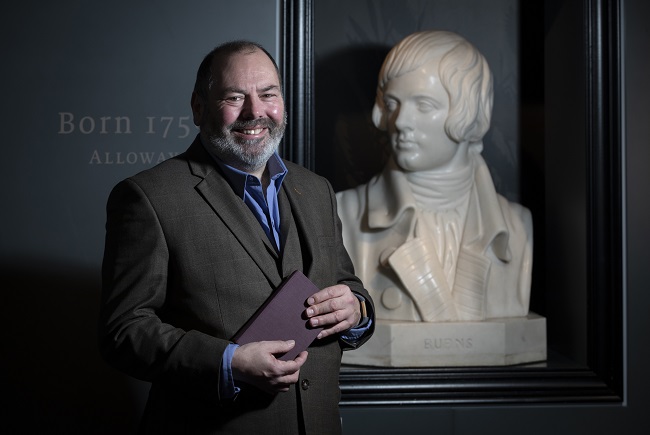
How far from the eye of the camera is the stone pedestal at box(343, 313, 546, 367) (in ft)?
10.0

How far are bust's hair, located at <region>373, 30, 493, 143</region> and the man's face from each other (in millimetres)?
1426

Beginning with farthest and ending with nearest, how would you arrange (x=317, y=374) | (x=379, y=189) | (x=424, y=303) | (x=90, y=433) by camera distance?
(x=379, y=189) → (x=424, y=303) → (x=90, y=433) → (x=317, y=374)

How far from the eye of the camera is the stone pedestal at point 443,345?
3.05 meters

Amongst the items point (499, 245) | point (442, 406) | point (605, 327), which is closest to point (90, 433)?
point (442, 406)

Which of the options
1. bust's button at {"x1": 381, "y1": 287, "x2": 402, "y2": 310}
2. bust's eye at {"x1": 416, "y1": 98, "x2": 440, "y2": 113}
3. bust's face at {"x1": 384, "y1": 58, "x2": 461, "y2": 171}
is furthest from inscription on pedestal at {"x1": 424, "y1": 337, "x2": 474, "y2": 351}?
bust's eye at {"x1": 416, "y1": 98, "x2": 440, "y2": 113}

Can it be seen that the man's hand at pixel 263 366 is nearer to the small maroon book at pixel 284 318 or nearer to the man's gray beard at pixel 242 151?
the small maroon book at pixel 284 318

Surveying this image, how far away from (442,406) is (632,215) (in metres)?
1.04

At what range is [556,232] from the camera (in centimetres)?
350

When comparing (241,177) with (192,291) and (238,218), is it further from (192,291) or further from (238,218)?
(192,291)

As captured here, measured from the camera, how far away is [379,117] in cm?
329

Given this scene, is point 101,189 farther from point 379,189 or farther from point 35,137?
point 379,189

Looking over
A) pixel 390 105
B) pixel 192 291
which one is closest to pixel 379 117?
pixel 390 105

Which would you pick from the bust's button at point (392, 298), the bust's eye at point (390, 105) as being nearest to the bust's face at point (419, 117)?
the bust's eye at point (390, 105)

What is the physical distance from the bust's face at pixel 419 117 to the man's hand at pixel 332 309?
4.75 feet
